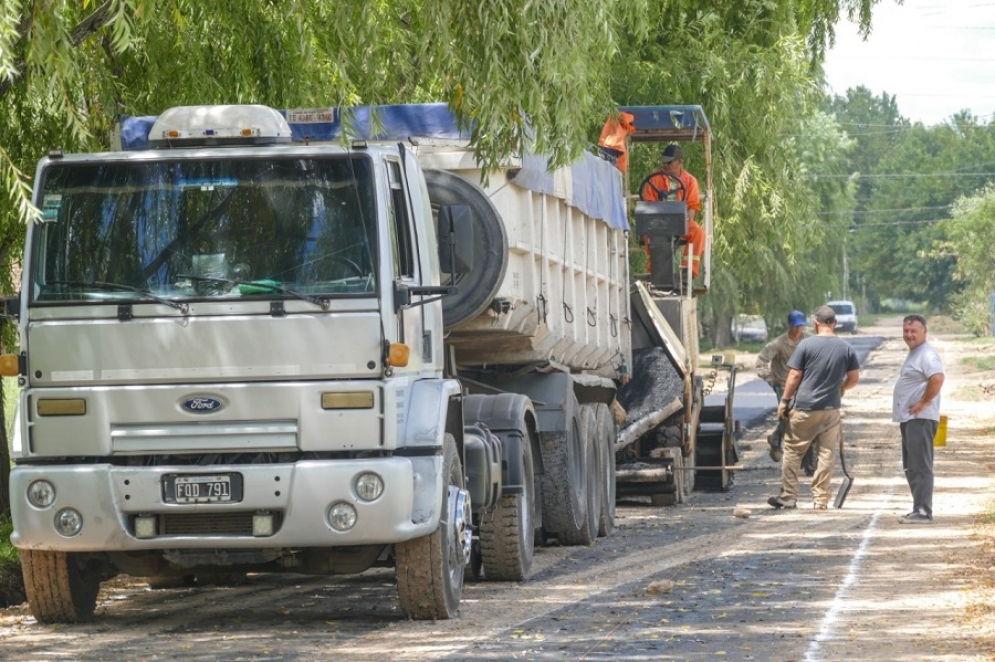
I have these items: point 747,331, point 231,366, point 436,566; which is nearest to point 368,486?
point 436,566

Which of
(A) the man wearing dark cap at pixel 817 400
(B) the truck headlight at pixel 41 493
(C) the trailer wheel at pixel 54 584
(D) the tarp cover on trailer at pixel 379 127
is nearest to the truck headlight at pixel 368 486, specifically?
(B) the truck headlight at pixel 41 493

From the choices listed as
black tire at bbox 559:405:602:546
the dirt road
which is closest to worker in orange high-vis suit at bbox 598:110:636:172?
black tire at bbox 559:405:602:546

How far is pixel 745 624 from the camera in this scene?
8.80 meters

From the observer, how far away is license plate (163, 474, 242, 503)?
Answer: 28.3 ft

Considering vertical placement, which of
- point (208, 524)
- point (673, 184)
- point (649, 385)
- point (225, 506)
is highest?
point (673, 184)

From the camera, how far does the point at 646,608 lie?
943 cm

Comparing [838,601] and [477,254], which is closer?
[838,601]

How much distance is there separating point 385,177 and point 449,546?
202cm

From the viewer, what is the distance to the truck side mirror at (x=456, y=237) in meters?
9.10

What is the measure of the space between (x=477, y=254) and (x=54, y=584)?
130 inches

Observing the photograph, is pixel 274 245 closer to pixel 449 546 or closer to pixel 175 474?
pixel 175 474

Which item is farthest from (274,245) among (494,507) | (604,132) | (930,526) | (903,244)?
(903,244)

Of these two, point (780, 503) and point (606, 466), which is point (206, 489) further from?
point (780, 503)

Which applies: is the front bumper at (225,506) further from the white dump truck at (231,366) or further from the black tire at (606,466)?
the black tire at (606,466)
